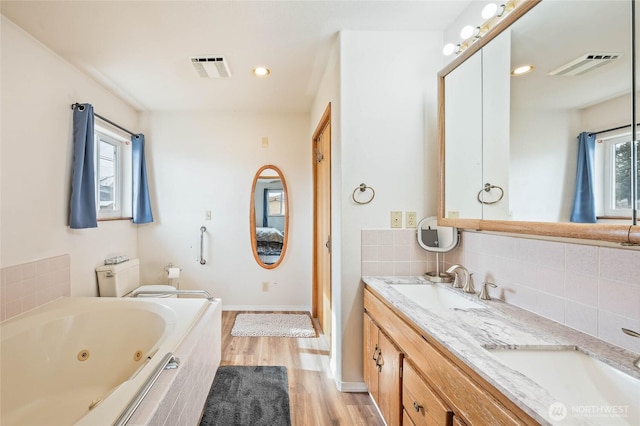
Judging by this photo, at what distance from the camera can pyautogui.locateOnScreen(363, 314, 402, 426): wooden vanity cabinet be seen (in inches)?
51.1

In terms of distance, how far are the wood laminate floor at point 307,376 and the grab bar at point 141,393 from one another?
0.89m

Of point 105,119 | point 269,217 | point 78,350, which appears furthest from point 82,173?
point 269,217

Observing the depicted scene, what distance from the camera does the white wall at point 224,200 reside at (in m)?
3.33

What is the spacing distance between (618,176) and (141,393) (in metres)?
1.71

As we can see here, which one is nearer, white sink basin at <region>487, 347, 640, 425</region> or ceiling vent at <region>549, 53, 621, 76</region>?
white sink basin at <region>487, 347, 640, 425</region>

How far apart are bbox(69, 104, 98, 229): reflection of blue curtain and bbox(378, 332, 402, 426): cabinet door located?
7.94 feet

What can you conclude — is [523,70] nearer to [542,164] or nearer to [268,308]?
[542,164]

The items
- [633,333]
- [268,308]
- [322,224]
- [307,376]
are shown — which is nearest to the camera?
[633,333]

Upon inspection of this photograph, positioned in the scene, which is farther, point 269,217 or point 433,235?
point 269,217

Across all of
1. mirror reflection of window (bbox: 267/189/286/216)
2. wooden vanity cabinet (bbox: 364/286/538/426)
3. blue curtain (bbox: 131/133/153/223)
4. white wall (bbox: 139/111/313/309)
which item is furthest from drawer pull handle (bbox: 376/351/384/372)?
blue curtain (bbox: 131/133/153/223)

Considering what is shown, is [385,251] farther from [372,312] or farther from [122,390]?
[122,390]

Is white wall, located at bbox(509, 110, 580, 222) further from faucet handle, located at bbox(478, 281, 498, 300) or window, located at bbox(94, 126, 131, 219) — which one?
window, located at bbox(94, 126, 131, 219)

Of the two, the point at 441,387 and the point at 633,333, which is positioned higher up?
the point at 633,333

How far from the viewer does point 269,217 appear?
3434mm
